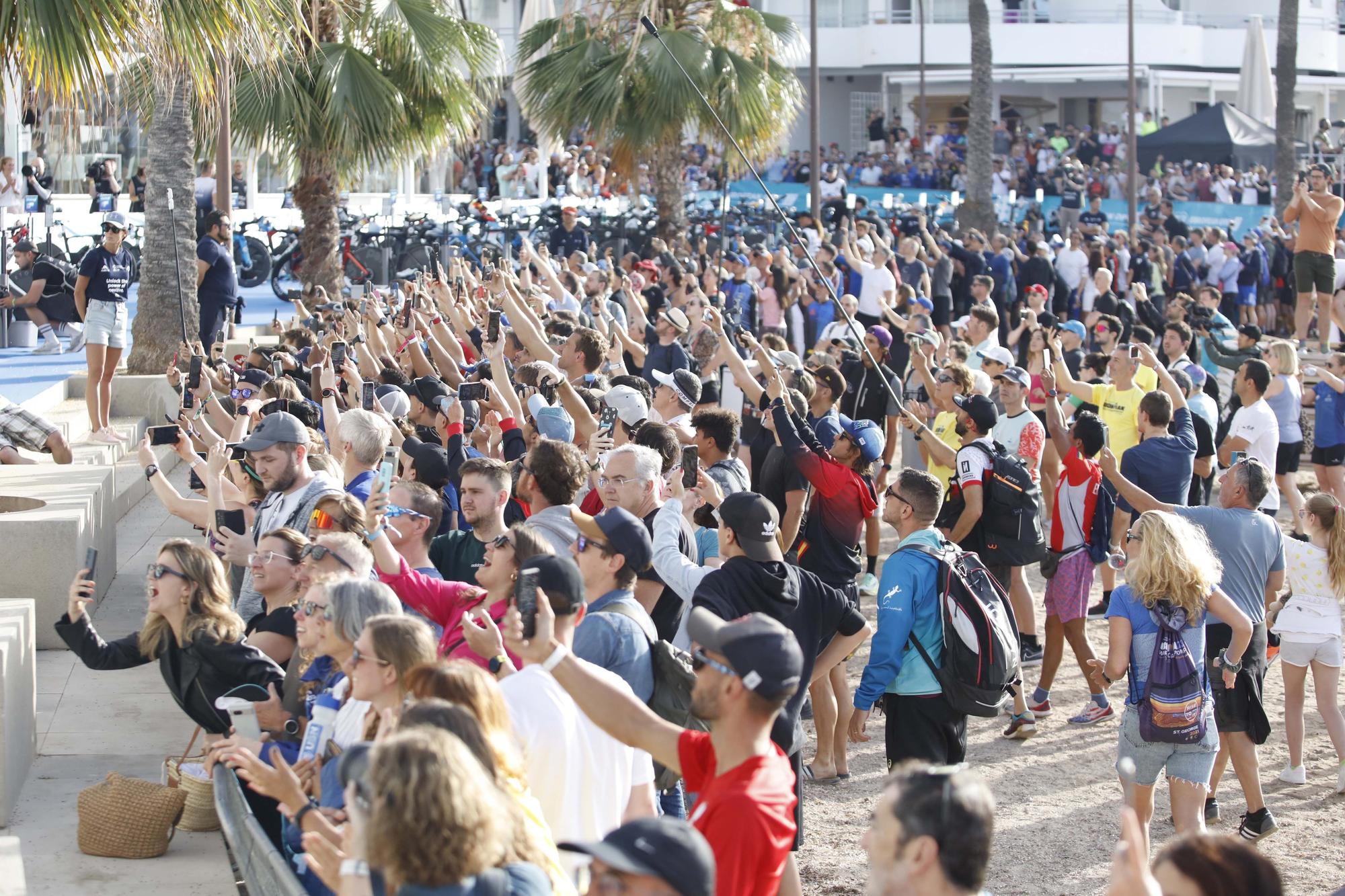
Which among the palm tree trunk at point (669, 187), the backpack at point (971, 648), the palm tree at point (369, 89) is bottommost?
the backpack at point (971, 648)

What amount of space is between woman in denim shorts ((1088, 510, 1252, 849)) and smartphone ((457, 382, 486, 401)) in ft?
12.0

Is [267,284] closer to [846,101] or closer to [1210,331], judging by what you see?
[1210,331]

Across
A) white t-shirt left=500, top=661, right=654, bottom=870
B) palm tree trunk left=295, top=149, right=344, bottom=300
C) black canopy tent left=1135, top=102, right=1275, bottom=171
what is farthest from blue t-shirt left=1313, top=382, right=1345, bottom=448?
black canopy tent left=1135, top=102, right=1275, bottom=171

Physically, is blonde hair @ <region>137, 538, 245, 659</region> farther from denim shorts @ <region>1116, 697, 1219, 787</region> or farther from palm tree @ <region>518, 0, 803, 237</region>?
palm tree @ <region>518, 0, 803, 237</region>

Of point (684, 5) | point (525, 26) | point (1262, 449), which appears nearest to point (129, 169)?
point (525, 26)

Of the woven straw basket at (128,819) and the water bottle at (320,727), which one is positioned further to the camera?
→ the woven straw basket at (128,819)

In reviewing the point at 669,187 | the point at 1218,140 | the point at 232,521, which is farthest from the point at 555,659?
the point at 1218,140

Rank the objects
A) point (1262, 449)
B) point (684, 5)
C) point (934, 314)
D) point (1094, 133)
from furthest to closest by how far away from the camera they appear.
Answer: point (1094, 133)
point (684, 5)
point (934, 314)
point (1262, 449)

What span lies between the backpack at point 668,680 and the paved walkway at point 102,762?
5.78 feet

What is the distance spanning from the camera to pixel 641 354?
11438 mm

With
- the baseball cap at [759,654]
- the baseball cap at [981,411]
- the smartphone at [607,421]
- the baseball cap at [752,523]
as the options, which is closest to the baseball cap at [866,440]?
the baseball cap at [981,411]

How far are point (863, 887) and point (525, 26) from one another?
66.3ft

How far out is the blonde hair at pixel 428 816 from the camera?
2.70m

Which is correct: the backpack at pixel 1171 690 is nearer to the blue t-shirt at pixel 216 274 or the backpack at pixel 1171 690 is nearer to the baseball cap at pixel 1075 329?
the baseball cap at pixel 1075 329
